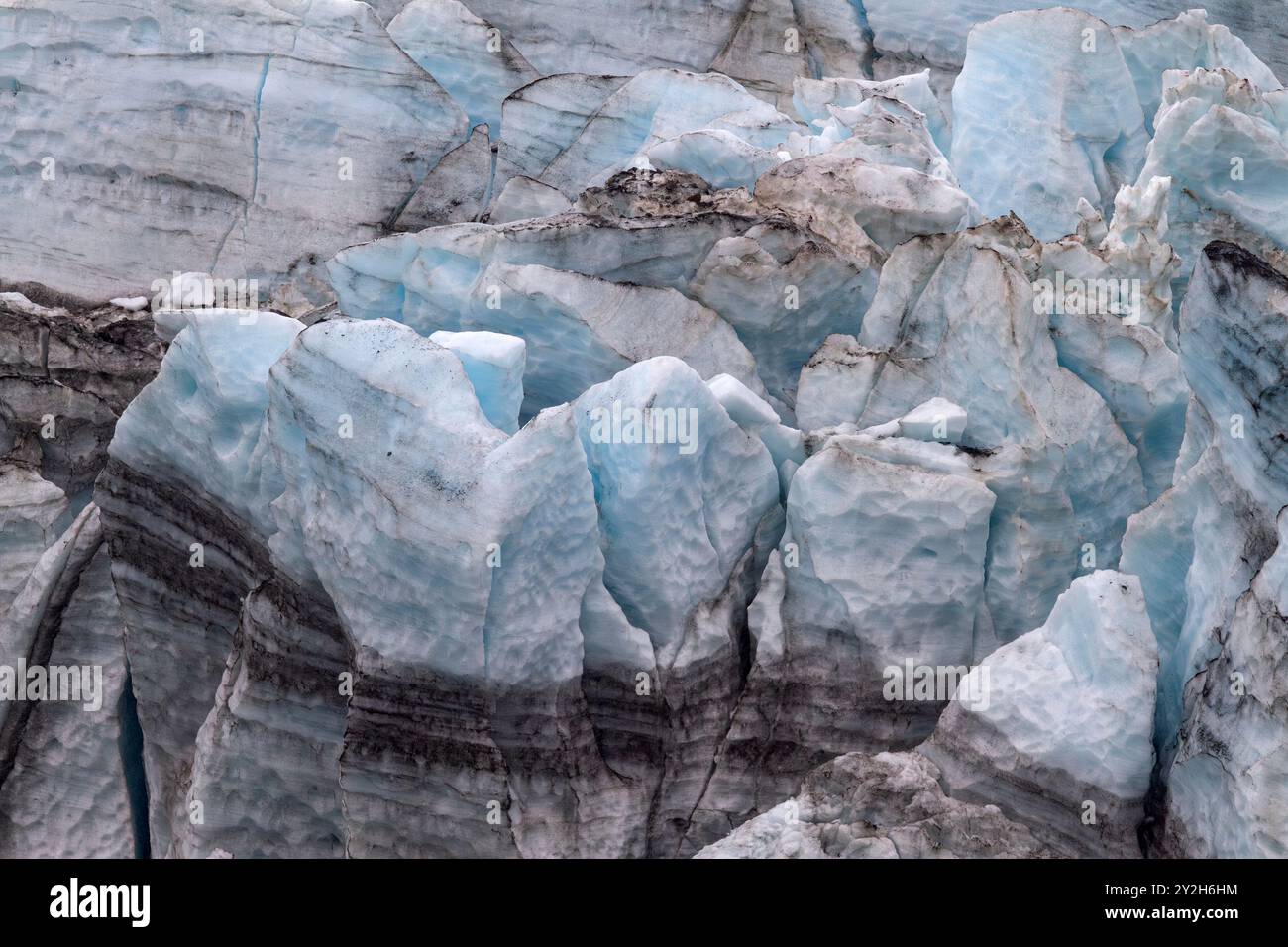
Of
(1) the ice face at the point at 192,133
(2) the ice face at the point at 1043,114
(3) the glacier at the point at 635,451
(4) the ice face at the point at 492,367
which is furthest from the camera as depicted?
(1) the ice face at the point at 192,133

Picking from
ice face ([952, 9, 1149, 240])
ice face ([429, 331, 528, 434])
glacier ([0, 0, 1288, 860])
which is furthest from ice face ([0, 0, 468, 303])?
ice face ([952, 9, 1149, 240])

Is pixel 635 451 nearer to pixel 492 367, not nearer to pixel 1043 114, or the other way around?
pixel 492 367

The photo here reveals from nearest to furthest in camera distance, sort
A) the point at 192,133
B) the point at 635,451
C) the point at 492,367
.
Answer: the point at 635,451 < the point at 492,367 < the point at 192,133

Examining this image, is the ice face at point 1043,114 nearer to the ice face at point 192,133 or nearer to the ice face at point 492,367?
the ice face at point 192,133

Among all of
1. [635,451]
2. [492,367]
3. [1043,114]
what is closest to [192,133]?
[492,367]

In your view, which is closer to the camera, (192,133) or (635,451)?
(635,451)

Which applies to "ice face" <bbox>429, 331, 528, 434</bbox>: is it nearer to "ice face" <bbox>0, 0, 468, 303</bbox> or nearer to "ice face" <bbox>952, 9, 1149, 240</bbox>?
"ice face" <bbox>0, 0, 468, 303</bbox>

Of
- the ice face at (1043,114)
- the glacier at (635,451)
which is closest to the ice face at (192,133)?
the glacier at (635,451)

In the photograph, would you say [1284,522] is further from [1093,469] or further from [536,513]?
[536,513]
